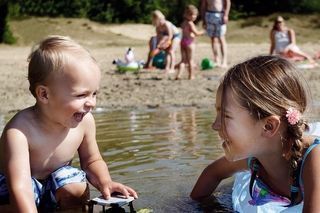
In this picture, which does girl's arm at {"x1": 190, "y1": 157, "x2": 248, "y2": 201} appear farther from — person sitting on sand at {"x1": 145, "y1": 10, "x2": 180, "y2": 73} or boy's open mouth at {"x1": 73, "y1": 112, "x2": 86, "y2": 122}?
person sitting on sand at {"x1": 145, "y1": 10, "x2": 180, "y2": 73}

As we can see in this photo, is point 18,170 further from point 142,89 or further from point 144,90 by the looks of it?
point 142,89

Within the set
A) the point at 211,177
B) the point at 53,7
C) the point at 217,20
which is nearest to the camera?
the point at 211,177

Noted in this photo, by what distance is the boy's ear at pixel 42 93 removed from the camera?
2752mm

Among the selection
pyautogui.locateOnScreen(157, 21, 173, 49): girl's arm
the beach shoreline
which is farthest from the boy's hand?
pyautogui.locateOnScreen(157, 21, 173, 49): girl's arm

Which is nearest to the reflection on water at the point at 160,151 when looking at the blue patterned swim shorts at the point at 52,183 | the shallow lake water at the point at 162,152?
the shallow lake water at the point at 162,152

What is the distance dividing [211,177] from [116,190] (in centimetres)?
57

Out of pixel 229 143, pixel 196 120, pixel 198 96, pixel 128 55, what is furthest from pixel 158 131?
pixel 128 55

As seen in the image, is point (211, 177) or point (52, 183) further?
point (211, 177)

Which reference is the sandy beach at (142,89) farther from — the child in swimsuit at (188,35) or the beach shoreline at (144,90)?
the child in swimsuit at (188,35)

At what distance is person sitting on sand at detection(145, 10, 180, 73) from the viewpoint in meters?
11.1

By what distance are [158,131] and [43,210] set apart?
2490 mm

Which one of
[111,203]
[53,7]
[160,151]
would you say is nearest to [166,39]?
[160,151]

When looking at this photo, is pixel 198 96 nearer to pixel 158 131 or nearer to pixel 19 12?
pixel 158 131

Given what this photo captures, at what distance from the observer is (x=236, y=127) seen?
2.32 m
